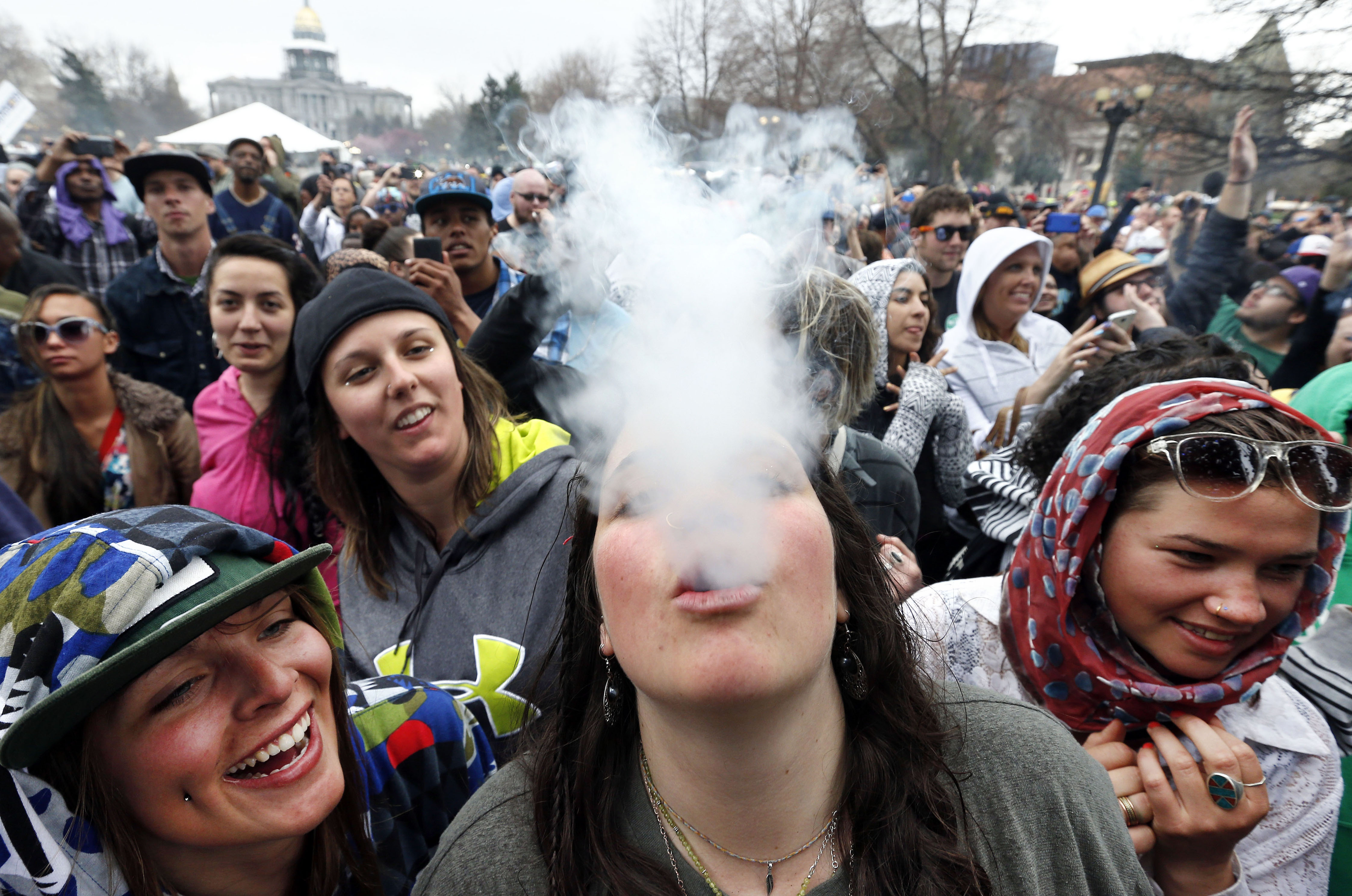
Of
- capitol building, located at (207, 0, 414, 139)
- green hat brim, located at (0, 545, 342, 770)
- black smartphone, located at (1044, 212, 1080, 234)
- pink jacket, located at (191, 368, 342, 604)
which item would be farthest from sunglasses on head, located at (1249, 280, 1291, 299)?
capitol building, located at (207, 0, 414, 139)

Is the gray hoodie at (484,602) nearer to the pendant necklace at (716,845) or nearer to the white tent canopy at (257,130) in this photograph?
the pendant necklace at (716,845)

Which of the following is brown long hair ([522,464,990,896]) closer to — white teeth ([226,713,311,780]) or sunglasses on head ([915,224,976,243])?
white teeth ([226,713,311,780])

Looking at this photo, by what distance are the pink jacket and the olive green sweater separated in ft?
5.39

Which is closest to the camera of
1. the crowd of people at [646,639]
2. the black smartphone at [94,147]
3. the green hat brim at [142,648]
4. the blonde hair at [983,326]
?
the green hat brim at [142,648]

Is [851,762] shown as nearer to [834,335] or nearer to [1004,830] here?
[1004,830]

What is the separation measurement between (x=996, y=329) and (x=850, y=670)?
3290mm

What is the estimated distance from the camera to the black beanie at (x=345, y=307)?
2469 mm

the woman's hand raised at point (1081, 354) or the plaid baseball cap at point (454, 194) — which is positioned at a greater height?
the plaid baseball cap at point (454, 194)

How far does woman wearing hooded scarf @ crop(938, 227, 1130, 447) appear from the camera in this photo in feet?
13.4

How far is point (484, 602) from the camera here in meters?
2.32

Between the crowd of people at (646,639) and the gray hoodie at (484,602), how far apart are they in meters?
0.01

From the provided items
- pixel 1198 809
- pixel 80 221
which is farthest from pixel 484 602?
pixel 80 221

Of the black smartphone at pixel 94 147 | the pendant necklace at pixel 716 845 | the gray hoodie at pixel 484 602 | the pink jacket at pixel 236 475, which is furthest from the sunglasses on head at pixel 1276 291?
the black smartphone at pixel 94 147

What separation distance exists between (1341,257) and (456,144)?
10.1 m
